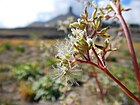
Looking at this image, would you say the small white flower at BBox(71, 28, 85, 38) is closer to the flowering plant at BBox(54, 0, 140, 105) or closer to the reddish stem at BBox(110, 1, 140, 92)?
the flowering plant at BBox(54, 0, 140, 105)

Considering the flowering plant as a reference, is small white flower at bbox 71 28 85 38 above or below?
above

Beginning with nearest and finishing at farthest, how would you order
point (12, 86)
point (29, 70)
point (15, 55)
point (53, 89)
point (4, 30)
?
point (53, 89) < point (12, 86) < point (29, 70) < point (15, 55) < point (4, 30)

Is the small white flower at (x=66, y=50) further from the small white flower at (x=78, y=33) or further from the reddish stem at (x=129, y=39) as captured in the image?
the reddish stem at (x=129, y=39)

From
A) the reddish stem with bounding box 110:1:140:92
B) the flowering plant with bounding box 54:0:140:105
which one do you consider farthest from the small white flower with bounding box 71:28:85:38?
the reddish stem with bounding box 110:1:140:92

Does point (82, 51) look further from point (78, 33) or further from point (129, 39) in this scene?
point (129, 39)

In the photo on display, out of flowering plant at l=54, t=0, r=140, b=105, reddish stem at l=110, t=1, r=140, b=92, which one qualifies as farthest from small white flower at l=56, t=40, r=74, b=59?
reddish stem at l=110, t=1, r=140, b=92

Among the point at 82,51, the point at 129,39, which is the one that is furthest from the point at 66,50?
the point at 129,39

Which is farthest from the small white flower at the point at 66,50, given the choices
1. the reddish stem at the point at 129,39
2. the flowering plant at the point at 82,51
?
the reddish stem at the point at 129,39

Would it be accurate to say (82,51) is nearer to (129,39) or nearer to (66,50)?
(66,50)

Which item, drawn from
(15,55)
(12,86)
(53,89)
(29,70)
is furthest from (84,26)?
(15,55)

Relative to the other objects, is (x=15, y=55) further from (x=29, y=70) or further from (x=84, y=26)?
(x=84, y=26)

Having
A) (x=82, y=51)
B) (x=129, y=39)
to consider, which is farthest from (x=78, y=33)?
(x=129, y=39)
